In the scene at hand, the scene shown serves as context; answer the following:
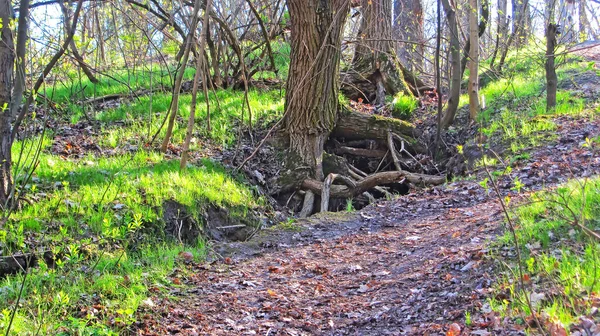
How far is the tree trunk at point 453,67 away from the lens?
6930 millimetres

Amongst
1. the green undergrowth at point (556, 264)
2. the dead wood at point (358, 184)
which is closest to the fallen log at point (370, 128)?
the dead wood at point (358, 184)

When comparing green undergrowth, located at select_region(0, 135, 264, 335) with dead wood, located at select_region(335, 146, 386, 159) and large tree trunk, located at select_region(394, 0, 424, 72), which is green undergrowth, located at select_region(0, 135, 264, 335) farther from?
large tree trunk, located at select_region(394, 0, 424, 72)

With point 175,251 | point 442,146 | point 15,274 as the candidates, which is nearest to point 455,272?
point 175,251

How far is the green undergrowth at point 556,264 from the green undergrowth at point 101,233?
2715 millimetres

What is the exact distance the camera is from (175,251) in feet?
17.9

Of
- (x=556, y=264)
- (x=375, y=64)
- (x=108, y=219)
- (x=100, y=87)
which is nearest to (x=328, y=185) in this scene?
(x=108, y=219)

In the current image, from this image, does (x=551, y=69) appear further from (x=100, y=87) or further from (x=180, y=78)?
(x=100, y=87)

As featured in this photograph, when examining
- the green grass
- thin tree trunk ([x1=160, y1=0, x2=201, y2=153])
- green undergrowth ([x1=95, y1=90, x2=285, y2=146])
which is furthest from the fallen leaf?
the green grass

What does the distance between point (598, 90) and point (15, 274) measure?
9.69 meters

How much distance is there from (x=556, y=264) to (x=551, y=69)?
5961 millimetres

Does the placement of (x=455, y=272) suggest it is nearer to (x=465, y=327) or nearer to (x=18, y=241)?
(x=465, y=327)

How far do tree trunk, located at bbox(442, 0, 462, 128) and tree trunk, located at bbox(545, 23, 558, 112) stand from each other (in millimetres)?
1342

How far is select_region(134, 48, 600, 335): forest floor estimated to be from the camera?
12.3ft

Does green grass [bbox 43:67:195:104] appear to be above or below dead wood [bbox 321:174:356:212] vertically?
above
